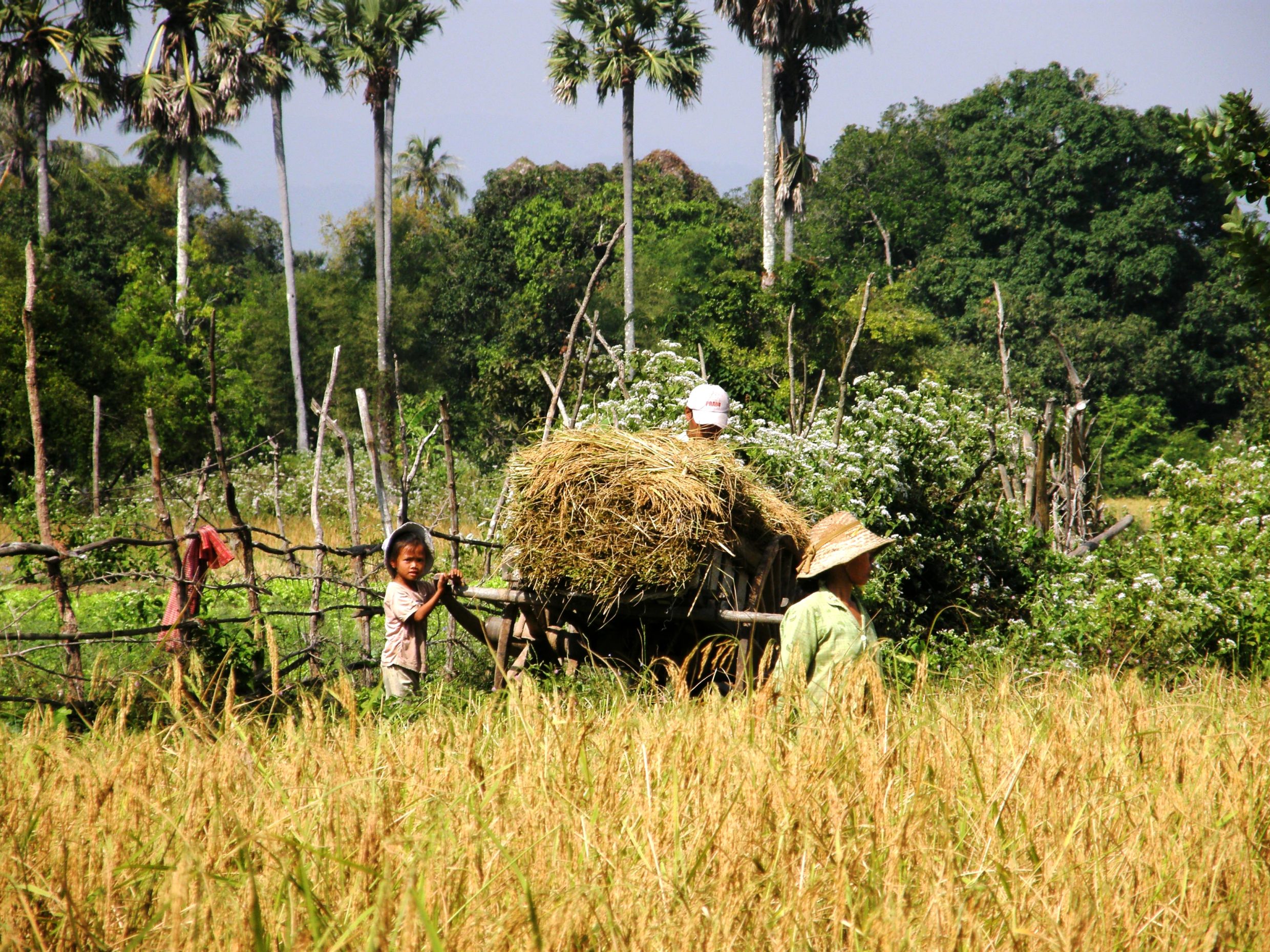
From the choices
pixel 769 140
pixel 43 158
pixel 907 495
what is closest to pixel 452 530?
pixel 907 495

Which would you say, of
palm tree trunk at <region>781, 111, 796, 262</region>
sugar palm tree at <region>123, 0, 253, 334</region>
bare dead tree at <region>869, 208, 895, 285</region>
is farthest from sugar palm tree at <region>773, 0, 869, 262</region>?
sugar palm tree at <region>123, 0, 253, 334</region>

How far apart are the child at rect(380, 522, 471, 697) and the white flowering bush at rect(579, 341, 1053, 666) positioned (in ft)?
6.57

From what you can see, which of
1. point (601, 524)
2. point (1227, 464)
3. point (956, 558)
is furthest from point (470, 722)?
point (1227, 464)

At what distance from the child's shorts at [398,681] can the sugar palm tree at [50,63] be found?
919 inches

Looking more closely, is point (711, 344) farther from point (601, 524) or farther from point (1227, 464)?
point (601, 524)

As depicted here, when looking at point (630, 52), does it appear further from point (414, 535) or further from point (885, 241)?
point (414, 535)

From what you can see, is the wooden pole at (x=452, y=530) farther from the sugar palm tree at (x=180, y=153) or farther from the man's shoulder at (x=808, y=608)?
A: the sugar palm tree at (x=180, y=153)

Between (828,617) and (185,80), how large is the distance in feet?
97.1

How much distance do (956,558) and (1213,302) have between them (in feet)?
101

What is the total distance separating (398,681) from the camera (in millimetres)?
4859

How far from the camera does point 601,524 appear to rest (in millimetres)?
4531

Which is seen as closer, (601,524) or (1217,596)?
(601,524)

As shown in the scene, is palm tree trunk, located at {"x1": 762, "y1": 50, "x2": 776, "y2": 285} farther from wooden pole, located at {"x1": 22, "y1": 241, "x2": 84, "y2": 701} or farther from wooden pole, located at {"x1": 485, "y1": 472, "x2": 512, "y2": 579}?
wooden pole, located at {"x1": 22, "y1": 241, "x2": 84, "y2": 701}

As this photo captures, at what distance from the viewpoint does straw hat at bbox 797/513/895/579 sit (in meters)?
3.82
